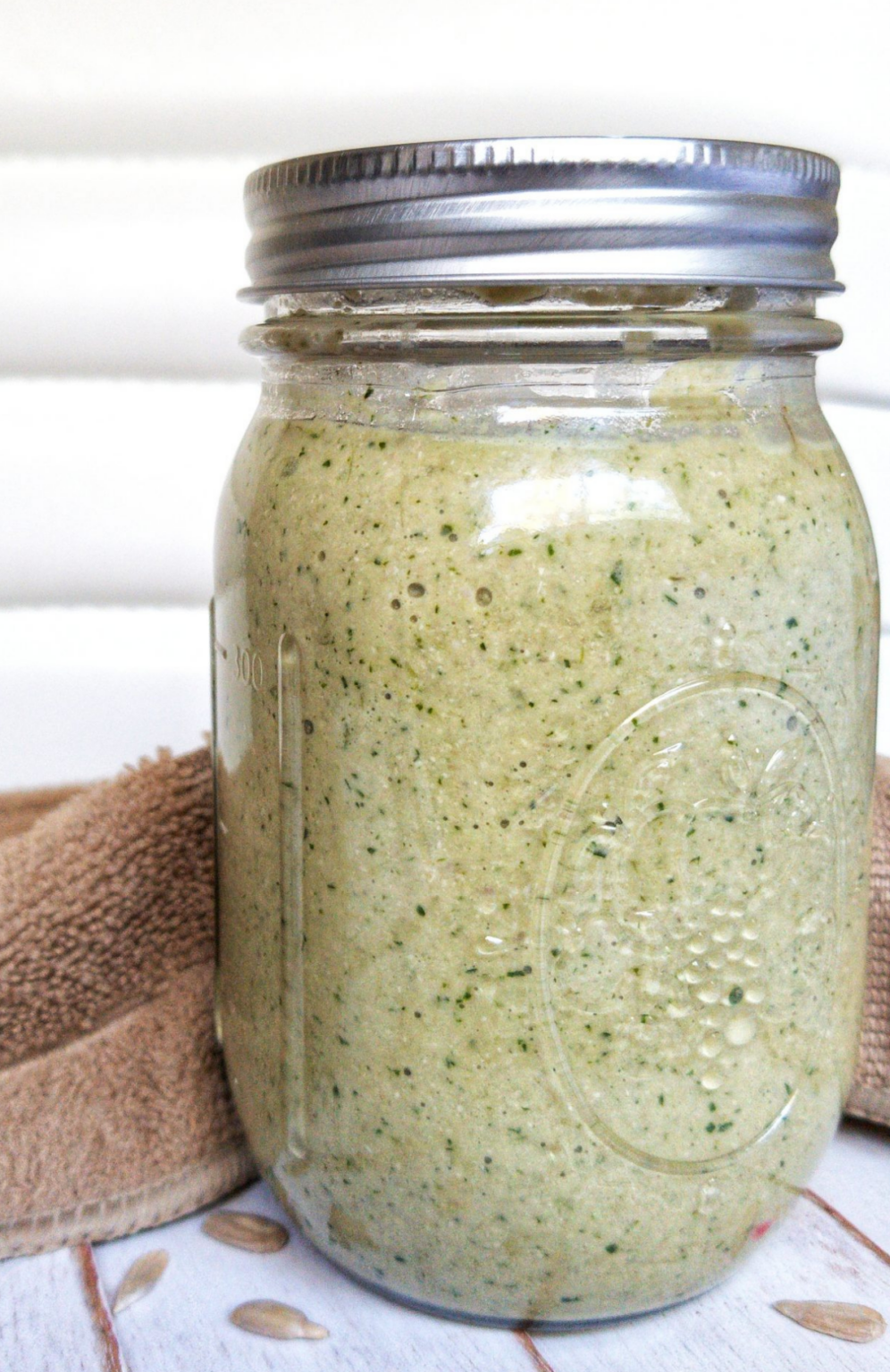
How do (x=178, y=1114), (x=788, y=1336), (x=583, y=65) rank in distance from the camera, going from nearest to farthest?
(x=788, y=1336) → (x=178, y=1114) → (x=583, y=65)

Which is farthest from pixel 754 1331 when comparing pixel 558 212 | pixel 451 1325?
pixel 558 212

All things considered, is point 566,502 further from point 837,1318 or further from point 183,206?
point 183,206

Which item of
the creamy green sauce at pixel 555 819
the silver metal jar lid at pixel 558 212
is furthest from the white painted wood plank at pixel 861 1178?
the silver metal jar lid at pixel 558 212

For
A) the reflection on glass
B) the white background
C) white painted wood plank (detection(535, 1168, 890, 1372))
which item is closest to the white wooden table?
white painted wood plank (detection(535, 1168, 890, 1372))

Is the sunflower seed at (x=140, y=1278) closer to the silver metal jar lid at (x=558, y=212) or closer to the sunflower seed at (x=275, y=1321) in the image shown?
the sunflower seed at (x=275, y=1321)

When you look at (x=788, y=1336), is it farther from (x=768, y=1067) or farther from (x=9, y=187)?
(x=9, y=187)

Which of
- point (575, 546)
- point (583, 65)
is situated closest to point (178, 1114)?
point (575, 546)
